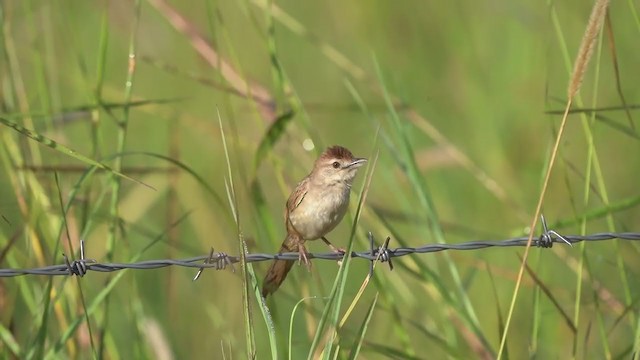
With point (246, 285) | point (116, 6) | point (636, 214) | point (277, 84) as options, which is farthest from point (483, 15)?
point (246, 285)

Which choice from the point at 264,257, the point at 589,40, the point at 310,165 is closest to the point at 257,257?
the point at 264,257

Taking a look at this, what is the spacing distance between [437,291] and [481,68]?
2.82 metres

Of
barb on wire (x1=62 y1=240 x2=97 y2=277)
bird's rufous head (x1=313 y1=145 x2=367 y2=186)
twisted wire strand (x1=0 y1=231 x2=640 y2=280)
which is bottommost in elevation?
barb on wire (x1=62 y1=240 x2=97 y2=277)

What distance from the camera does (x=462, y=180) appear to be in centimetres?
714

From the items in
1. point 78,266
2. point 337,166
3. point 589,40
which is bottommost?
point 78,266

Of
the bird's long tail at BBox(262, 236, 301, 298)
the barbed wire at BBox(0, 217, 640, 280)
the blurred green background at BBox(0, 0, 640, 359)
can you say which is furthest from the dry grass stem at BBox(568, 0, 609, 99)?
the bird's long tail at BBox(262, 236, 301, 298)

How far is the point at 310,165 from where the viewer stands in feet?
16.4

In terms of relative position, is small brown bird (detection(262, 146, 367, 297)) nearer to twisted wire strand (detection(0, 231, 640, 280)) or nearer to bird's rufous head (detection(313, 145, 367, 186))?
bird's rufous head (detection(313, 145, 367, 186))

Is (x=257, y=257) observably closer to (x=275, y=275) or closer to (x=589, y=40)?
(x=275, y=275)

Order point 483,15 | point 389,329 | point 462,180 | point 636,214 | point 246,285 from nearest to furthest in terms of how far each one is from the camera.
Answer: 1. point 246,285
2. point 389,329
3. point 636,214
4. point 462,180
5. point 483,15

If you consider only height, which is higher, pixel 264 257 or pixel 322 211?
pixel 322 211

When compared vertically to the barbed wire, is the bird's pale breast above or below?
above

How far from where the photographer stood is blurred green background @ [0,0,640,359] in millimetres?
4207

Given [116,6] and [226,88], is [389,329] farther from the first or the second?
[116,6]
